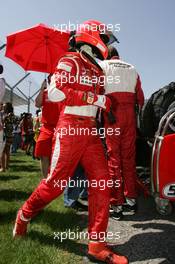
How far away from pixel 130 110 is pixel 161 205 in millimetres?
1715

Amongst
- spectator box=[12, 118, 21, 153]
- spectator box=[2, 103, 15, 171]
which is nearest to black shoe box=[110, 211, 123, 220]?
spectator box=[2, 103, 15, 171]

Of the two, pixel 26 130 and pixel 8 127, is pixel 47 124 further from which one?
pixel 26 130

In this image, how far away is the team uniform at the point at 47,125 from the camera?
5227mm

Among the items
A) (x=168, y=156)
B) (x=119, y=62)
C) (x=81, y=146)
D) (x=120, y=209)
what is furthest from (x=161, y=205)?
(x=119, y=62)

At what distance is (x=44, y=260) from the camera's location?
11.2ft

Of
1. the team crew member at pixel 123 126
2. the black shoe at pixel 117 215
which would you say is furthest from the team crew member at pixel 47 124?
the black shoe at pixel 117 215

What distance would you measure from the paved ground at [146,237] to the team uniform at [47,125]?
1.28 metres

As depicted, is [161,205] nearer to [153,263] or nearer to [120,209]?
[153,263]

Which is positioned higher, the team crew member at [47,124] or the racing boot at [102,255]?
the team crew member at [47,124]

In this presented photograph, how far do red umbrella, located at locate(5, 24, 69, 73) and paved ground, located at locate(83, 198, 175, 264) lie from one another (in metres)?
2.57

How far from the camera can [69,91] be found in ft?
11.5

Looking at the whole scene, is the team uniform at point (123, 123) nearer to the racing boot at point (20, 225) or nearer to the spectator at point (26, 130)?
the racing boot at point (20, 225)

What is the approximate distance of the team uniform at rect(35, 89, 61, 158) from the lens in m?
5.23

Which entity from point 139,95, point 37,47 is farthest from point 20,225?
point 37,47
